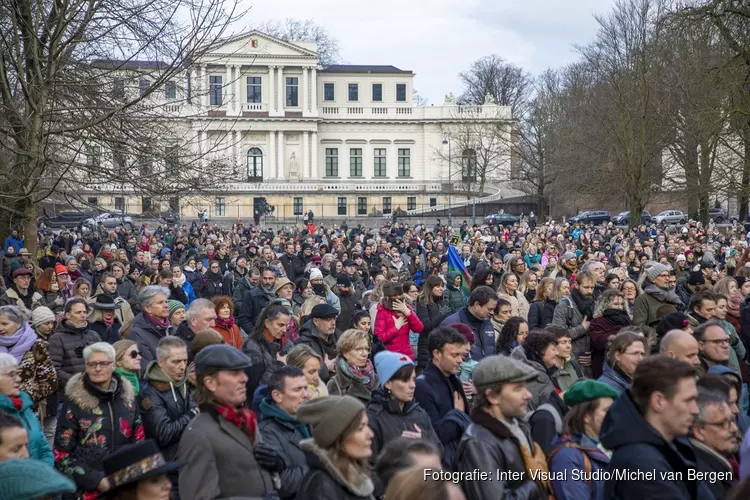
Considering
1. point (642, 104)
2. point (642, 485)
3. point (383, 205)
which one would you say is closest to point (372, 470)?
point (642, 485)

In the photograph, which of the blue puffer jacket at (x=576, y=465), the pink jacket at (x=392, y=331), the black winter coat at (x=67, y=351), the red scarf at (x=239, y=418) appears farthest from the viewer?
the pink jacket at (x=392, y=331)

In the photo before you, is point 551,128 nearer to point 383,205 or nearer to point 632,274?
point 383,205

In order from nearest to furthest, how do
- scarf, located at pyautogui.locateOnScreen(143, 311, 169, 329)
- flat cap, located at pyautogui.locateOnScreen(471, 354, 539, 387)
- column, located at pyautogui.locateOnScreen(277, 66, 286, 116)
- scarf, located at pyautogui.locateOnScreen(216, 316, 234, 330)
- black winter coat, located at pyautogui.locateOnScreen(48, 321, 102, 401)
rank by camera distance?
flat cap, located at pyautogui.locateOnScreen(471, 354, 539, 387)
black winter coat, located at pyautogui.locateOnScreen(48, 321, 102, 401)
scarf, located at pyautogui.locateOnScreen(143, 311, 169, 329)
scarf, located at pyautogui.locateOnScreen(216, 316, 234, 330)
column, located at pyautogui.locateOnScreen(277, 66, 286, 116)

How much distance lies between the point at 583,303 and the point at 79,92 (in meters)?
8.95

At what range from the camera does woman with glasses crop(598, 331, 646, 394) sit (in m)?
6.23

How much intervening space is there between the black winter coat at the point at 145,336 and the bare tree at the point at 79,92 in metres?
3.67

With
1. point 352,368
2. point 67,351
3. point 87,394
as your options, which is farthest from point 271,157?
point 87,394

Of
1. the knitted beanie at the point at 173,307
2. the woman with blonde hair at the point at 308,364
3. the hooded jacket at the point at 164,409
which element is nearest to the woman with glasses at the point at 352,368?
the woman with blonde hair at the point at 308,364

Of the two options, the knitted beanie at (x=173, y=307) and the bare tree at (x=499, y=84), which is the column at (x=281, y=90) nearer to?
the bare tree at (x=499, y=84)

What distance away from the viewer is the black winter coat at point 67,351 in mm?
7777

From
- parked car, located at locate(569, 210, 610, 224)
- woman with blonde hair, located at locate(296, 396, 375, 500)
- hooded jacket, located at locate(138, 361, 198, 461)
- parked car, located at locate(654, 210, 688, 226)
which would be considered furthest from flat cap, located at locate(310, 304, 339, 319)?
parked car, located at locate(569, 210, 610, 224)

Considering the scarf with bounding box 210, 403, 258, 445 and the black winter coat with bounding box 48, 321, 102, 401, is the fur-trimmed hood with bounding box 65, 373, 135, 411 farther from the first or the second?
the black winter coat with bounding box 48, 321, 102, 401

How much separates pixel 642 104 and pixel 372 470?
3503cm

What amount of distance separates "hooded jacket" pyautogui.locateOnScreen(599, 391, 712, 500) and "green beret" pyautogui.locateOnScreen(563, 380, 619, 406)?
2.58ft
